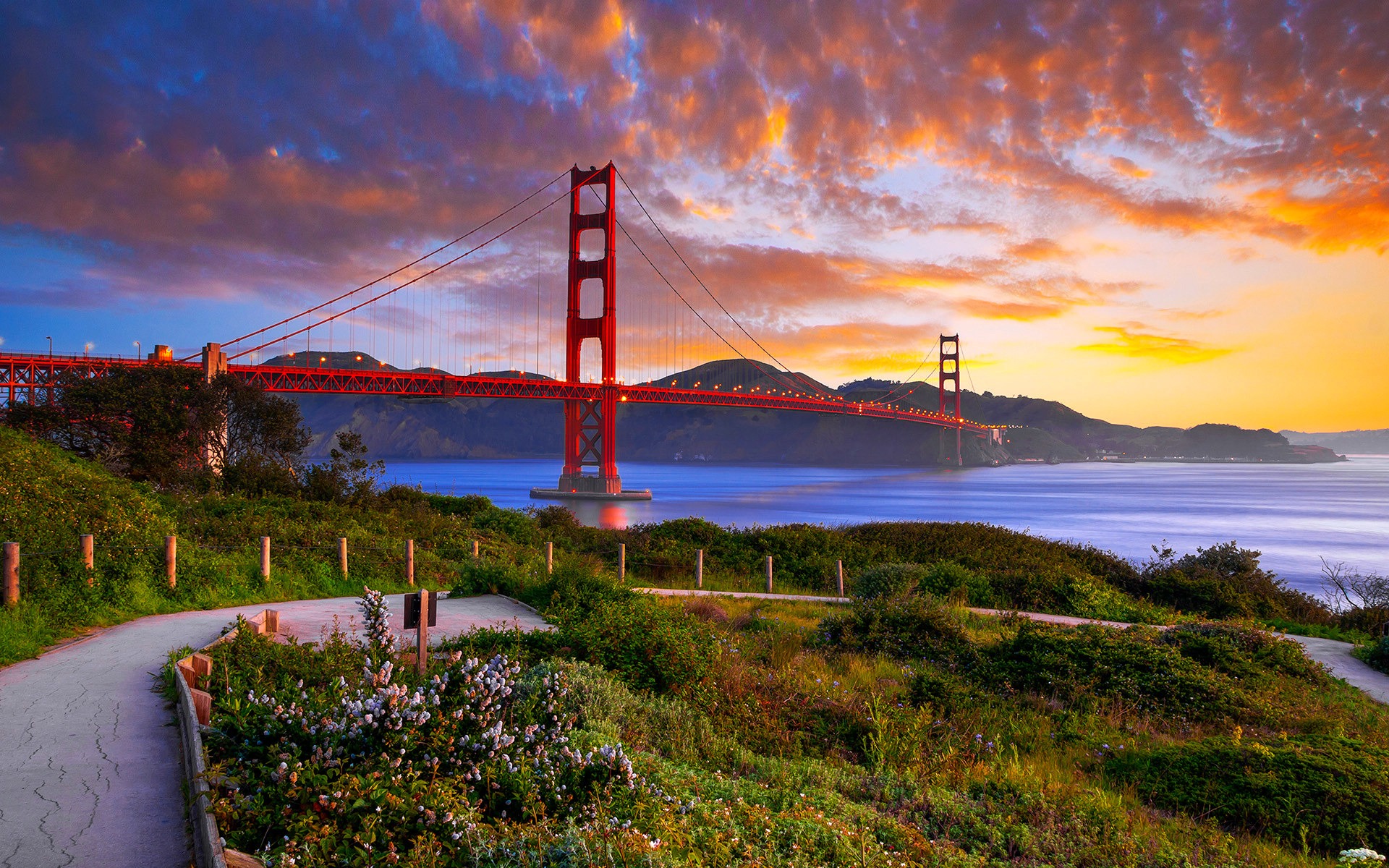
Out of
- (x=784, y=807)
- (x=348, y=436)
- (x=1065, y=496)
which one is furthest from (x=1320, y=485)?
(x=784, y=807)

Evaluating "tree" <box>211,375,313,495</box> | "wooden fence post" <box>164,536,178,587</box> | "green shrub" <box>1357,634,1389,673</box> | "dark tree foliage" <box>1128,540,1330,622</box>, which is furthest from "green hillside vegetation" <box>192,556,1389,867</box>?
"tree" <box>211,375,313,495</box>

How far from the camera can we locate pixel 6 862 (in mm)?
4137

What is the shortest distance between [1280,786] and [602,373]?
57495 millimetres

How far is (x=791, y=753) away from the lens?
6285mm

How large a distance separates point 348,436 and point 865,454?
476 ft

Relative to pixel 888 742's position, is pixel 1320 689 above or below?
below

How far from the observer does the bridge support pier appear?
60.8 m

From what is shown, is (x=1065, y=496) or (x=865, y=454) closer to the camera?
(x=1065, y=496)

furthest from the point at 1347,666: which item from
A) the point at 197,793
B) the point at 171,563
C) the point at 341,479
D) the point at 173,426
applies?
the point at 173,426

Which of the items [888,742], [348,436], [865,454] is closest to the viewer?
[888,742]

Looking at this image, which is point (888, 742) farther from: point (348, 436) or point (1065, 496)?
point (1065, 496)

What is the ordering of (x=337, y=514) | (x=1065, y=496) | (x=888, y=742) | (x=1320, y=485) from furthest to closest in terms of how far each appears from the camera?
(x=1320, y=485) → (x=1065, y=496) → (x=337, y=514) → (x=888, y=742)

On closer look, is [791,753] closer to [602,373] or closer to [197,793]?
[197,793]

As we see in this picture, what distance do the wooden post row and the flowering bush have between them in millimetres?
6969
